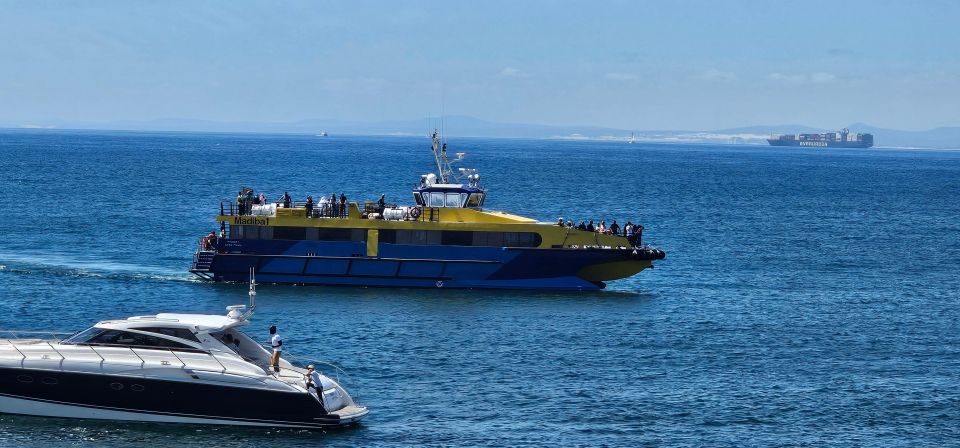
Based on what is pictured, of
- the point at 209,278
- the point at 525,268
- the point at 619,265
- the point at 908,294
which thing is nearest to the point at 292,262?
the point at 209,278

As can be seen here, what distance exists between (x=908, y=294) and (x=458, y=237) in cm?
1934

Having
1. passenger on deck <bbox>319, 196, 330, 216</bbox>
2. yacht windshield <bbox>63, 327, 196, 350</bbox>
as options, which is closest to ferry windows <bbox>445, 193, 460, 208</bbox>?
passenger on deck <bbox>319, 196, 330, 216</bbox>

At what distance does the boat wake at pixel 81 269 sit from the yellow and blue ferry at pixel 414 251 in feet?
9.94

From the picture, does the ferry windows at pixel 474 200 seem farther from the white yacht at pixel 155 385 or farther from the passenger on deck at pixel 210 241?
the white yacht at pixel 155 385

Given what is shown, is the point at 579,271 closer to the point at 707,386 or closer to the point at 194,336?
the point at 707,386

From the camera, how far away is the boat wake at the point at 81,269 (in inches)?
2275

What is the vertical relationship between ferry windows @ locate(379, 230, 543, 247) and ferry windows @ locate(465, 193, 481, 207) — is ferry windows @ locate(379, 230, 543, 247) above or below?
below

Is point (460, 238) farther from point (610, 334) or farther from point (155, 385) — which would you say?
point (155, 385)

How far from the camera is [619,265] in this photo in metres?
56.2

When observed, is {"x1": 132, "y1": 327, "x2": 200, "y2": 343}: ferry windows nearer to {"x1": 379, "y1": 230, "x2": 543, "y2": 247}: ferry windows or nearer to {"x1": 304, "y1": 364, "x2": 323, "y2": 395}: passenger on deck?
{"x1": 304, "y1": 364, "x2": 323, "y2": 395}: passenger on deck

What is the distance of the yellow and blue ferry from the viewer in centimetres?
5572

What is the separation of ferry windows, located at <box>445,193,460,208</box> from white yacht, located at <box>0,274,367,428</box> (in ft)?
80.8

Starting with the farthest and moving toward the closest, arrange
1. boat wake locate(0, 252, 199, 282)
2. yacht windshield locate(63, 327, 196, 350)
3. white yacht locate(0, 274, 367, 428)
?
boat wake locate(0, 252, 199, 282), yacht windshield locate(63, 327, 196, 350), white yacht locate(0, 274, 367, 428)

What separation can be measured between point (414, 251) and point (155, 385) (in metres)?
24.2
